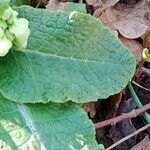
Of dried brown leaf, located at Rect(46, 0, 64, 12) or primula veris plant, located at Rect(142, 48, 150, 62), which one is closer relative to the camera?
primula veris plant, located at Rect(142, 48, 150, 62)

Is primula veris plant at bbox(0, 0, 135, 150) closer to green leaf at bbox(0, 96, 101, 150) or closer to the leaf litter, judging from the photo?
green leaf at bbox(0, 96, 101, 150)

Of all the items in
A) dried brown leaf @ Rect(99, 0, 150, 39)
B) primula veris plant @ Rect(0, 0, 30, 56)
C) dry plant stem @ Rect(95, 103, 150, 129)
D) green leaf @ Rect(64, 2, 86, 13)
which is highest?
primula veris plant @ Rect(0, 0, 30, 56)

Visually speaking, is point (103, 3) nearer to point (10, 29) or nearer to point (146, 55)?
point (146, 55)

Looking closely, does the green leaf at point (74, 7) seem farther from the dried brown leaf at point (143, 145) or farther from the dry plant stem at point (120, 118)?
the dried brown leaf at point (143, 145)

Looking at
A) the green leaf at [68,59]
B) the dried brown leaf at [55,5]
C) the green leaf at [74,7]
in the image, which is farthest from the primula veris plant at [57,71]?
the dried brown leaf at [55,5]

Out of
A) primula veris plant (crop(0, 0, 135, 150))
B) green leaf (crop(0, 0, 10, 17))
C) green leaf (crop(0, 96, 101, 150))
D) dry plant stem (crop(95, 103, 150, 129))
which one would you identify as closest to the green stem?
dry plant stem (crop(95, 103, 150, 129))

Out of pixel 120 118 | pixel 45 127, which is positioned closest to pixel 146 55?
pixel 120 118
